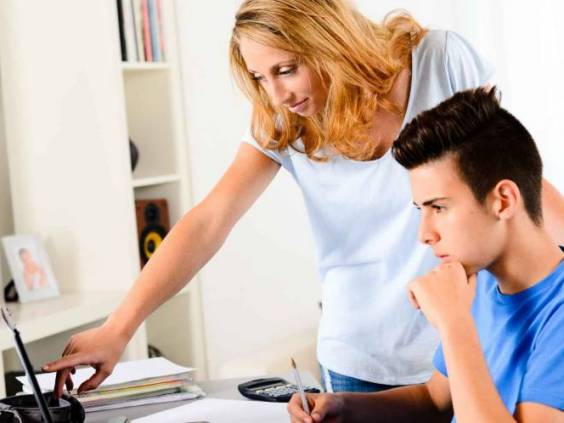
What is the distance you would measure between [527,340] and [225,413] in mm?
503

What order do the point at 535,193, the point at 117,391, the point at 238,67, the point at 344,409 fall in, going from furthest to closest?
the point at 238,67
the point at 117,391
the point at 344,409
the point at 535,193

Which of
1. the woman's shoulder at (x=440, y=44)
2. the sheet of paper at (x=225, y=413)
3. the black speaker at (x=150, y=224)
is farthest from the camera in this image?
the black speaker at (x=150, y=224)

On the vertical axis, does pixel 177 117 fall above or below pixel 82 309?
above

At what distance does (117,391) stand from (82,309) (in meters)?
1.14

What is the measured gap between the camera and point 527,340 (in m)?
1.45

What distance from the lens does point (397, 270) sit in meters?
1.91

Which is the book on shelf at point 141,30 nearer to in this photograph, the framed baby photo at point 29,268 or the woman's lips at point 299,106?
the framed baby photo at point 29,268

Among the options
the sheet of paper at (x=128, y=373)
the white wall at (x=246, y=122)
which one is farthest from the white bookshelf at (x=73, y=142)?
the sheet of paper at (x=128, y=373)

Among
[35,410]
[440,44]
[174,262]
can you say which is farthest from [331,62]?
[35,410]

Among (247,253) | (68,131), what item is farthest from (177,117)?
(247,253)

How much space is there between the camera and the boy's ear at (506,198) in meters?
1.45

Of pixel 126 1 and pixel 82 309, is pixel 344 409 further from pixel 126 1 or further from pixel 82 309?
pixel 126 1

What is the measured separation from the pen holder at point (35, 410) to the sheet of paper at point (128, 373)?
14cm

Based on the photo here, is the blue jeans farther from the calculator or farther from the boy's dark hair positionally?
the boy's dark hair
